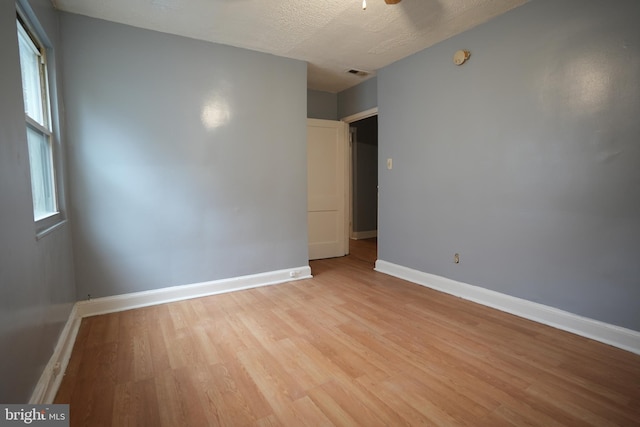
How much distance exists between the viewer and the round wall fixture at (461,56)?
9.70 ft

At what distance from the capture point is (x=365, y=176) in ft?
22.2

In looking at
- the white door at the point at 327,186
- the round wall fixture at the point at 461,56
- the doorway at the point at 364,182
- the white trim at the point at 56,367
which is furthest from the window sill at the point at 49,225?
the doorway at the point at 364,182

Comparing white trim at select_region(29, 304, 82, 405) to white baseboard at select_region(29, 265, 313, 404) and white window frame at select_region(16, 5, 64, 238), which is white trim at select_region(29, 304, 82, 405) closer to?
white baseboard at select_region(29, 265, 313, 404)

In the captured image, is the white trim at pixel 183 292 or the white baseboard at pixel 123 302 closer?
the white baseboard at pixel 123 302

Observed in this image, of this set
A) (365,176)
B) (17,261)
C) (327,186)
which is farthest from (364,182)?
(17,261)

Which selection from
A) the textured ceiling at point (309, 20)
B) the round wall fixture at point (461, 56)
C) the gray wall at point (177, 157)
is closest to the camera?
the textured ceiling at point (309, 20)

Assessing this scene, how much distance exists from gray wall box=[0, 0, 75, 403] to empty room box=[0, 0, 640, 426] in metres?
0.02

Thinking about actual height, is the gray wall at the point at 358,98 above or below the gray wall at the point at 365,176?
above

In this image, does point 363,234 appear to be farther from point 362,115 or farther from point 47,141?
point 47,141

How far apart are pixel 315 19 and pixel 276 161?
4.97 feet

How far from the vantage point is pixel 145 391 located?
1.72 m

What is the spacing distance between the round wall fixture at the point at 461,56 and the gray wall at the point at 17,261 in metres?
3.31

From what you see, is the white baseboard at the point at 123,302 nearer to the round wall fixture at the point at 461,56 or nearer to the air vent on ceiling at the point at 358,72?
the air vent on ceiling at the point at 358,72

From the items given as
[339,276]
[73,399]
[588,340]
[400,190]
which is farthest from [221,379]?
[400,190]
